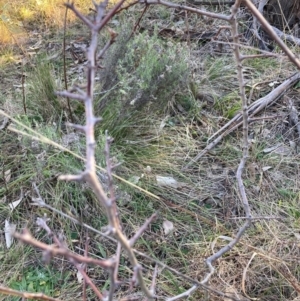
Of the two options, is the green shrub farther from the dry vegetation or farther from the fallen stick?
the fallen stick

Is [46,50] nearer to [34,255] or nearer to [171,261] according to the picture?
[34,255]

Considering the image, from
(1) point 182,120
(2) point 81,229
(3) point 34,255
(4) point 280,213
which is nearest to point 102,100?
(1) point 182,120

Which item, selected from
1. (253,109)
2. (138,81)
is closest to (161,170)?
(138,81)

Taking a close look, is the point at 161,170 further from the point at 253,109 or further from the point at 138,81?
the point at 253,109

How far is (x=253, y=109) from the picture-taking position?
2939 millimetres

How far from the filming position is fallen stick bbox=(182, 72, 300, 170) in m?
2.68

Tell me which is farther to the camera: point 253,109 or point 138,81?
point 253,109

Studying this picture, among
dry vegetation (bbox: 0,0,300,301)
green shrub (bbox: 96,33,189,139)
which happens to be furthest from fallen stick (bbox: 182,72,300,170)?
green shrub (bbox: 96,33,189,139)

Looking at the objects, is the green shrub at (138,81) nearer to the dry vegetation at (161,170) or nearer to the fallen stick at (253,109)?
the dry vegetation at (161,170)

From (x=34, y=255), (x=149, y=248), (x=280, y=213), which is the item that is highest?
(x=280, y=213)

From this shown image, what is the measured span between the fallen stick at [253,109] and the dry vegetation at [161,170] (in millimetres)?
38

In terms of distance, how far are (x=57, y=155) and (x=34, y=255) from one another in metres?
0.59

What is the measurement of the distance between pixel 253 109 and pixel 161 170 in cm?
84

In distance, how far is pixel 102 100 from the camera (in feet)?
9.38
